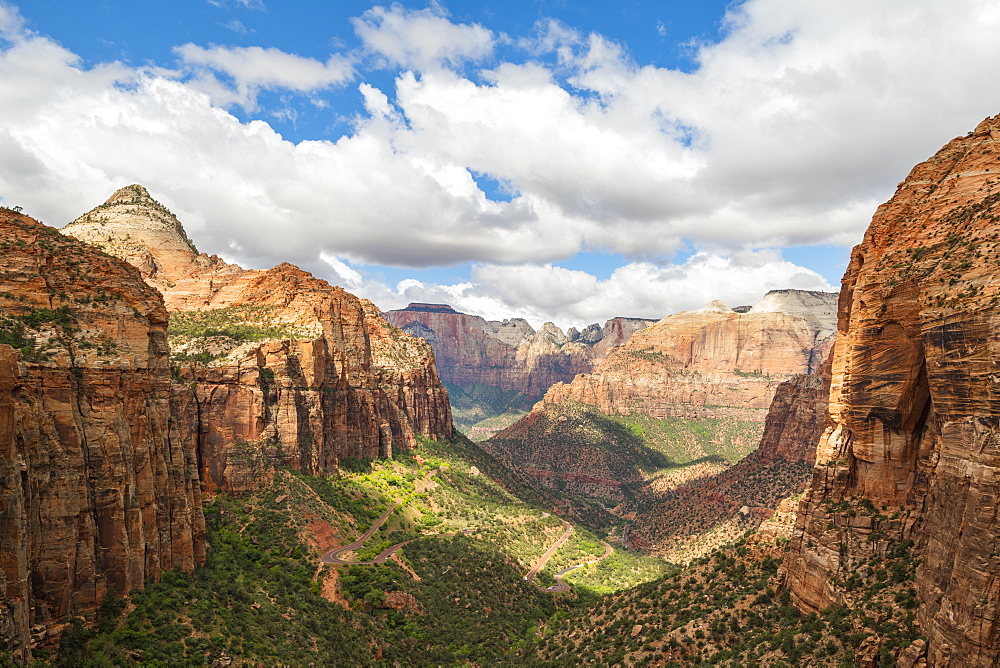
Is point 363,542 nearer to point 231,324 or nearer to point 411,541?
point 411,541

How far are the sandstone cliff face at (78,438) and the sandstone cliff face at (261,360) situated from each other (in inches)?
1017

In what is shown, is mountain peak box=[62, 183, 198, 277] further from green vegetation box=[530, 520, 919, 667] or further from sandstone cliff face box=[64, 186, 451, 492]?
green vegetation box=[530, 520, 919, 667]

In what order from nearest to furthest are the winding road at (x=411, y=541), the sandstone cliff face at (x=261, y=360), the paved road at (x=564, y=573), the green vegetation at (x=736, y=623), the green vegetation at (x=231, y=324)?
1. the green vegetation at (x=736, y=623)
2. the winding road at (x=411, y=541)
3. the sandstone cliff face at (x=261, y=360)
4. the green vegetation at (x=231, y=324)
5. the paved road at (x=564, y=573)

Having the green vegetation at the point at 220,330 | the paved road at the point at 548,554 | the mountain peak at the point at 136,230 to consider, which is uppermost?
the mountain peak at the point at 136,230

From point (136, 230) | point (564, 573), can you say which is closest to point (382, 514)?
point (564, 573)

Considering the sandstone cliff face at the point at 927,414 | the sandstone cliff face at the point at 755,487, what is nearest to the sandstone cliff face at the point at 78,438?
the sandstone cliff face at the point at 927,414

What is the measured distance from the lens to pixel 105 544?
38.7 meters

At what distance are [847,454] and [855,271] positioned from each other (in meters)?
15.5

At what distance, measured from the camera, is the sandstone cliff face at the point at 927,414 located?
26.9 meters

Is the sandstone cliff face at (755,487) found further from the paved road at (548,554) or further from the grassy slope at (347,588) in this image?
the paved road at (548,554)

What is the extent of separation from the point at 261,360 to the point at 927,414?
75.0m

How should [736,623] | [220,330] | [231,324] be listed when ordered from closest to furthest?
[736,623], [220,330], [231,324]

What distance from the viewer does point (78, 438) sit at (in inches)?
1406

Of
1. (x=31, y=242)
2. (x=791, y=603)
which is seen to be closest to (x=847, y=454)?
(x=791, y=603)
